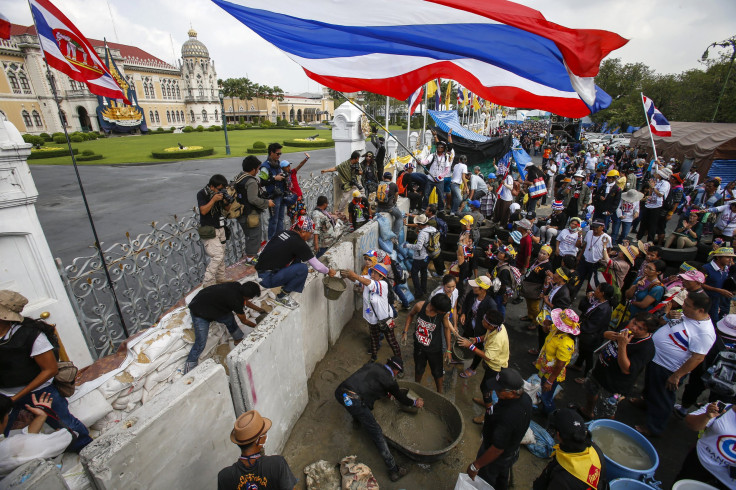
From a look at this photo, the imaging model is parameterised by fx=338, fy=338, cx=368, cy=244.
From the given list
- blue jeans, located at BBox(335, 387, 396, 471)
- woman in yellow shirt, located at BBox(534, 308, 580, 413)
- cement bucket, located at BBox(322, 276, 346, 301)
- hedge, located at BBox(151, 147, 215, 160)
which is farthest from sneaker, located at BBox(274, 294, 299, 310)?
hedge, located at BBox(151, 147, 215, 160)

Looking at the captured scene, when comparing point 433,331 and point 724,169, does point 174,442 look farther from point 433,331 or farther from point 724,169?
point 724,169

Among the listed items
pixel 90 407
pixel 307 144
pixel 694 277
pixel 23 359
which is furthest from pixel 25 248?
pixel 307 144

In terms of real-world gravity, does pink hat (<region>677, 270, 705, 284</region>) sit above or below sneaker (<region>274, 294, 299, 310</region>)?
above

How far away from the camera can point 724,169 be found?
1483 cm

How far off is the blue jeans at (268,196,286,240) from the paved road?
438cm

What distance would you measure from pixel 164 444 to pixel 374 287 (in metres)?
3.02

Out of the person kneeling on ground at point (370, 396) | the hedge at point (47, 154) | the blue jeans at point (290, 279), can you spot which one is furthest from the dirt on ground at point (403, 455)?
the hedge at point (47, 154)

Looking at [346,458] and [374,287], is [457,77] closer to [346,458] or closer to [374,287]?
[374,287]

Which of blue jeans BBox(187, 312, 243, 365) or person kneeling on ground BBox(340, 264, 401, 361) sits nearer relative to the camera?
blue jeans BBox(187, 312, 243, 365)

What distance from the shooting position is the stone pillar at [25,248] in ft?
11.0

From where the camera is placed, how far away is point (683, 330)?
393 cm

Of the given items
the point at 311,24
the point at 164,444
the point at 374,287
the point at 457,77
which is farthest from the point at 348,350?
the point at 311,24

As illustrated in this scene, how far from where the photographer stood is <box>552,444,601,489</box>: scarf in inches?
102

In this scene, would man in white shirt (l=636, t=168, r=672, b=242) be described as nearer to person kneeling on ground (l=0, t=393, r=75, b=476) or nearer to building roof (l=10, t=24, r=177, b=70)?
person kneeling on ground (l=0, t=393, r=75, b=476)
